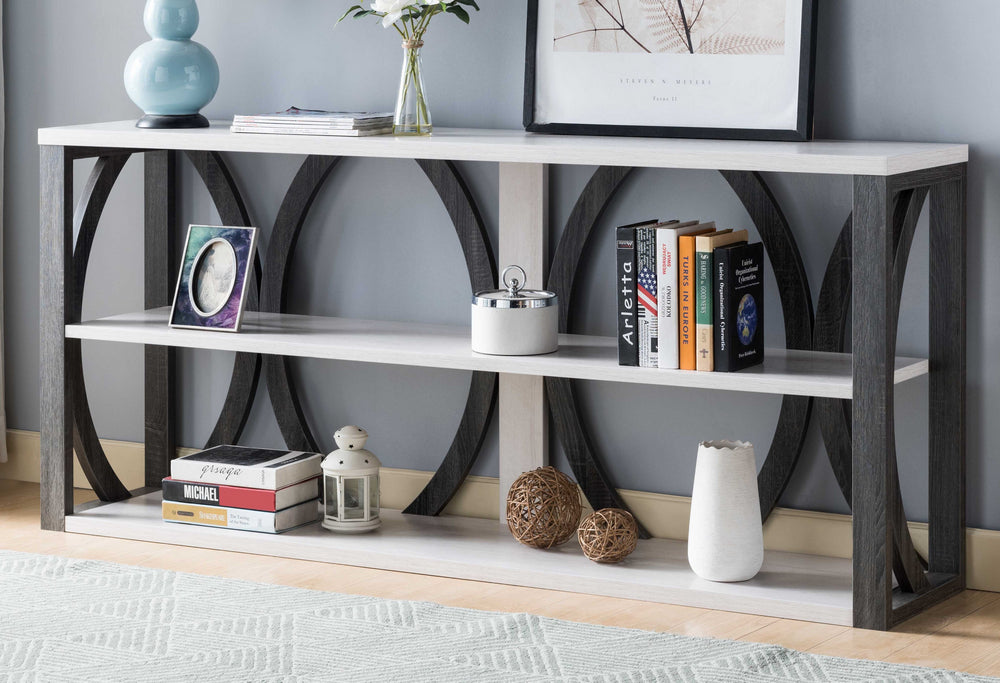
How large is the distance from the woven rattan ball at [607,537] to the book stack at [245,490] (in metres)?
0.60

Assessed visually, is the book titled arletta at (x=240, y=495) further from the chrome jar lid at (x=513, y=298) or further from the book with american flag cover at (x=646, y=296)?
the book with american flag cover at (x=646, y=296)

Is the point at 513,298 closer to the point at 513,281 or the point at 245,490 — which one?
the point at 513,281

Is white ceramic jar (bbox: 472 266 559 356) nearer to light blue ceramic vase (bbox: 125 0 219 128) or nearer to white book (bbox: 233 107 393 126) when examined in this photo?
white book (bbox: 233 107 393 126)

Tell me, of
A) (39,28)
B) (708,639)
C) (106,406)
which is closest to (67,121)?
(39,28)

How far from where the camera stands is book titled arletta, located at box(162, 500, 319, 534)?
2779 mm

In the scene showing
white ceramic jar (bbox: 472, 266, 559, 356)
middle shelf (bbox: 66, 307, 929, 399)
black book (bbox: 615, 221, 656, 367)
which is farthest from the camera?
white ceramic jar (bbox: 472, 266, 559, 356)

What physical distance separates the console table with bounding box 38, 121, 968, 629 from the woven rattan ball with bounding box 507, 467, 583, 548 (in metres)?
0.04

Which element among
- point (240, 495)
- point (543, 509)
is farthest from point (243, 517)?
point (543, 509)

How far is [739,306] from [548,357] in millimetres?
361

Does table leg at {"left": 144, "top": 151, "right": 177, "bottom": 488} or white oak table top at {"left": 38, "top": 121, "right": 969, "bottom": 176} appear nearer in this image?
white oak table top at {"left": 38, "top": 121, "right": 969, "bottom": 176}

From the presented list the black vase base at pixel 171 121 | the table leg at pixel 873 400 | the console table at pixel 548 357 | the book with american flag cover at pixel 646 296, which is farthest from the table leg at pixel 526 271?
the table leg at pixel 873 400

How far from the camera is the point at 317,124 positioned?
104 inches

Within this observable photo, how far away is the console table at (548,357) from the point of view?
2.28 metres

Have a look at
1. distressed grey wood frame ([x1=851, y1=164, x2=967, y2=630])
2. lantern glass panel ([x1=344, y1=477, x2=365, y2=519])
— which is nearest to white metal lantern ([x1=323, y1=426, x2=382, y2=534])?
lantern glass panel ([x1=344, y1=477, x2=365, y2=519])
